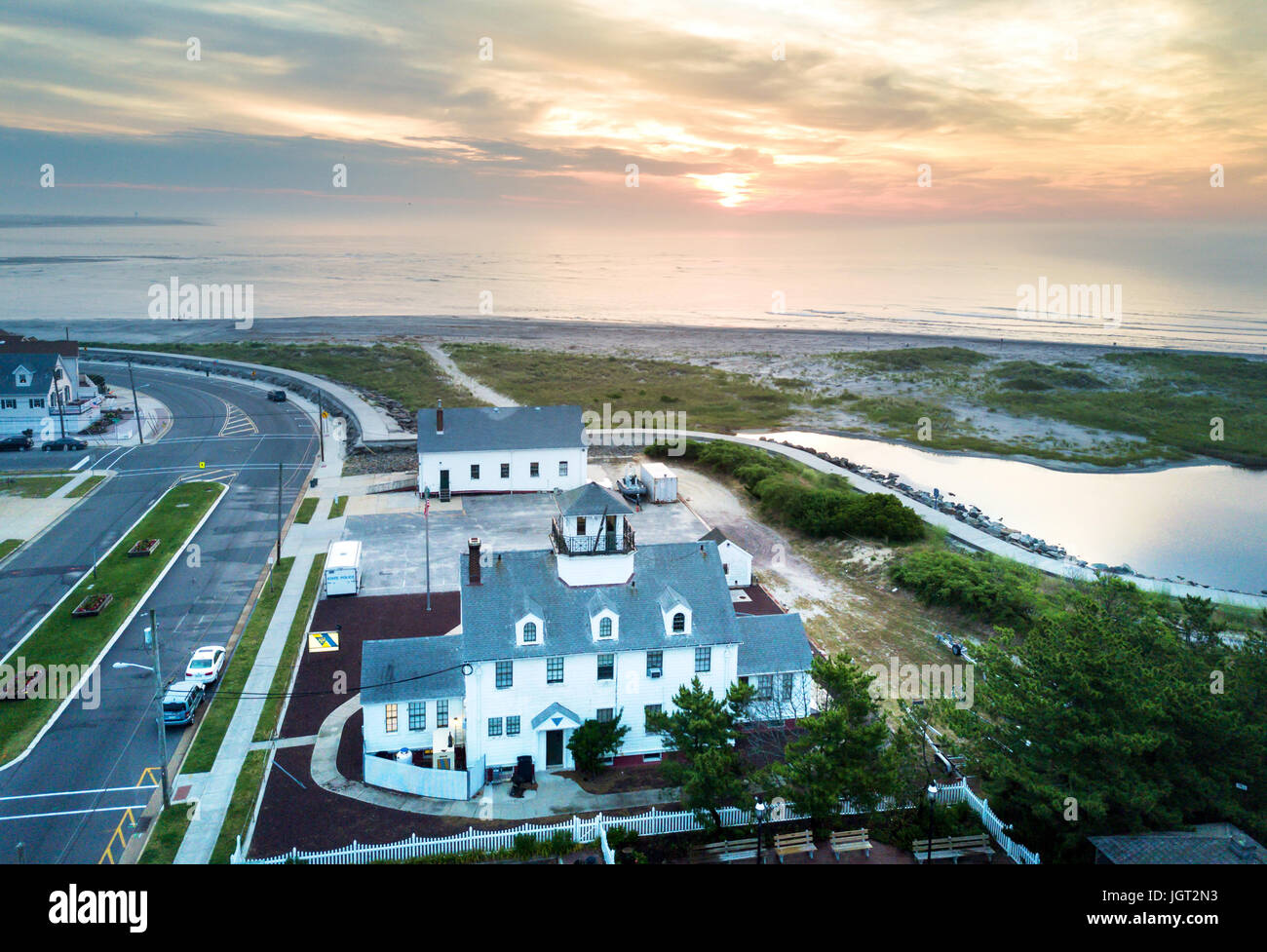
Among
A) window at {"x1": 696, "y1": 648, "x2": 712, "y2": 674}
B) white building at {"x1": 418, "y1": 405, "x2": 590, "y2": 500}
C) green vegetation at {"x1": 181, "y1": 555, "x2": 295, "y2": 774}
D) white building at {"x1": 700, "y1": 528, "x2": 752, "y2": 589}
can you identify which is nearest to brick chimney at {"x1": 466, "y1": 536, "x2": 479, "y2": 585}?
window at {"x1": 696, "y1": 648, "x2": 712, "y2": 674}

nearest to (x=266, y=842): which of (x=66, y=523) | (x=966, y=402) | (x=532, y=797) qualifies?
(x=532, y=797)

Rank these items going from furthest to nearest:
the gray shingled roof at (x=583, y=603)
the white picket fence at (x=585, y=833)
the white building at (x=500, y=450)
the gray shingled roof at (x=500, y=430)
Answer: the gray shingled roof at (x=500, y=430) < the white building at (x=500, y=450) < the gray shingled roof at (x=583, y=603) < the white picket fence at (x=585, y=833)

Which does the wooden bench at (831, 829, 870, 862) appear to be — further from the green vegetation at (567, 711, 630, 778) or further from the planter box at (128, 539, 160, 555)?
the planter box at (128, 539, 160, 555)

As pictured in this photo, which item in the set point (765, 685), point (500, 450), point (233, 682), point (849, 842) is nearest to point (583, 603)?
point (765, 685)

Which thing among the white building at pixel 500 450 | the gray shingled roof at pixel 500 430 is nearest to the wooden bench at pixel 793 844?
the white building at pixel 500 450

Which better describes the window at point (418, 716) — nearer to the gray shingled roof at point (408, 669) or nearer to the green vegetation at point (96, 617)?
the gray shingled roof at point (408, 669)
